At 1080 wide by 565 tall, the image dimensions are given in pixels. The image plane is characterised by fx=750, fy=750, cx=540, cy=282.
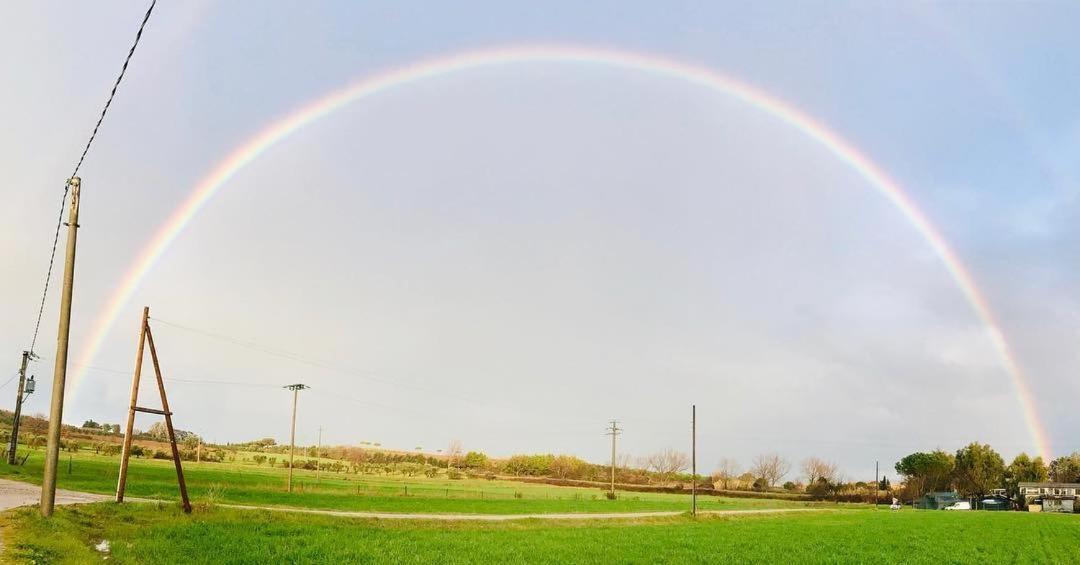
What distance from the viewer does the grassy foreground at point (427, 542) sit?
23.8m

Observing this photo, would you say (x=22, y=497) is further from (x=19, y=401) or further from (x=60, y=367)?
(x=19, y=401)

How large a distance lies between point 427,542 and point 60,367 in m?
15.8

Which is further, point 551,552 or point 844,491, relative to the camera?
point 844,491

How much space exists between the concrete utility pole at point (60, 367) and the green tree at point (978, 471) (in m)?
210

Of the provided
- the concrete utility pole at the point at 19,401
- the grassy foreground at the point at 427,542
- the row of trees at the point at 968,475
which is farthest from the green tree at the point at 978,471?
the concrete utility pole at the point at 19,401

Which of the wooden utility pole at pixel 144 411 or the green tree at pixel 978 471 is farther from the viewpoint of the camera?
the green tree at pixel 978 471

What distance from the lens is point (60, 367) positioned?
26391mm

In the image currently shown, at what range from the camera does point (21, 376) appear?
8031cm

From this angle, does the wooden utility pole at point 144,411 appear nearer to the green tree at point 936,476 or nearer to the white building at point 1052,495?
the white building at point 1052,495

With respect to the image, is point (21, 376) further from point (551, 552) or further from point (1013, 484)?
point (1013, 484)

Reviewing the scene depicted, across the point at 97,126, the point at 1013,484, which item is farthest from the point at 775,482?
the point at 97,126

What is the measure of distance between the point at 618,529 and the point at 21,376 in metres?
69.1

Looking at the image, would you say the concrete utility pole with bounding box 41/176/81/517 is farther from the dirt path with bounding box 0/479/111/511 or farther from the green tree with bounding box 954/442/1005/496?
the green tree with bounding box 954/442/1005/496

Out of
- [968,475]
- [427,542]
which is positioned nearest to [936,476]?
[968,475]
